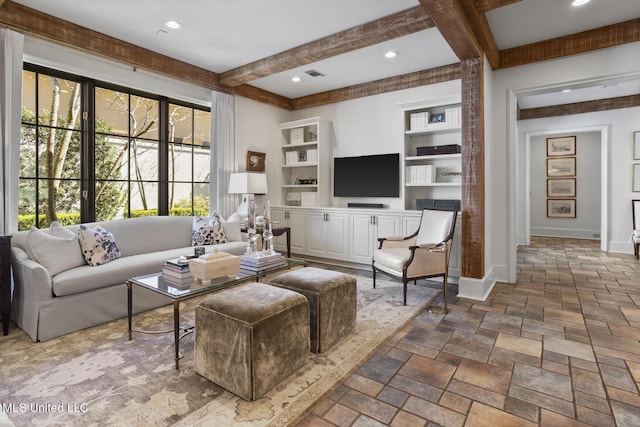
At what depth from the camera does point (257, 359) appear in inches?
69.4

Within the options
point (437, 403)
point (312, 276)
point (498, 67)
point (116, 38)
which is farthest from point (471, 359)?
point (116, 38)

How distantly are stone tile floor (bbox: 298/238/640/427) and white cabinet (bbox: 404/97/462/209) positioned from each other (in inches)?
61.3

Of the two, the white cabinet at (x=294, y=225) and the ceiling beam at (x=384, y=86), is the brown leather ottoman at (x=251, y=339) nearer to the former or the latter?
the white cabinet at (x=294, y=225)

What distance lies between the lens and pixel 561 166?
7.64 meters

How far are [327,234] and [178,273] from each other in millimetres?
2835

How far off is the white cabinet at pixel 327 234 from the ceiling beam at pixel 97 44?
7.35ft

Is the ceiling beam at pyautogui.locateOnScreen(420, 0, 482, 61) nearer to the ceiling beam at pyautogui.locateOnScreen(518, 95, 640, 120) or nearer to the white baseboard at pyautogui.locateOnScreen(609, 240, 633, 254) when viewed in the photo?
the ceiling beam at pyautogui.locateOnScreen(518, 95, 640, 120)

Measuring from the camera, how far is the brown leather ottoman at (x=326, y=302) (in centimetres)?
227

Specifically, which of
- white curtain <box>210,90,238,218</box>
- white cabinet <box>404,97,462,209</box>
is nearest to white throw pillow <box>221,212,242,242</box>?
white curtain <box>210,90,238,218</box>

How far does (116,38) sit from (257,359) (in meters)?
3.64

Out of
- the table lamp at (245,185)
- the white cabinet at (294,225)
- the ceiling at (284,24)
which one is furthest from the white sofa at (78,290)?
the white cabinet at (294,225)

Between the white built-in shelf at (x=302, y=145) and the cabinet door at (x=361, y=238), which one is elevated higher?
the white built-in shelf at (x=302, y=145)

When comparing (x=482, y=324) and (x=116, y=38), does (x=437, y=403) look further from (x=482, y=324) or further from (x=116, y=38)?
(x=116, y=38)

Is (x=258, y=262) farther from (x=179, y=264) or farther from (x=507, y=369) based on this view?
(x=507, y=369)
